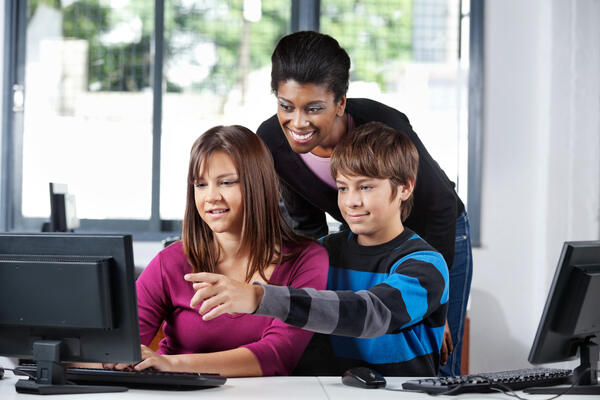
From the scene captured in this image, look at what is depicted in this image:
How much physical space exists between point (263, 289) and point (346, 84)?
863 millimetres

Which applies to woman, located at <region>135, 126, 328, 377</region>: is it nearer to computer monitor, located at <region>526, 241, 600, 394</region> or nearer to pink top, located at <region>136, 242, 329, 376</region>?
pink top, located at <region>136, 242, 329, 376</region>

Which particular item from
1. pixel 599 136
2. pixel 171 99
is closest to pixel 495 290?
pixel 599 136

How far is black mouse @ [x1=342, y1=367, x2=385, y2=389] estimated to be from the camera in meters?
1.47

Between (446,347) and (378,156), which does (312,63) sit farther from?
(446,347)

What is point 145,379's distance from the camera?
4.58 feet

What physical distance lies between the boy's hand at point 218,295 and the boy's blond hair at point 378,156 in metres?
0.63

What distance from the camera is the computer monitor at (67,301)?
4.42 feet

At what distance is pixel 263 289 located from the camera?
1.35 meters

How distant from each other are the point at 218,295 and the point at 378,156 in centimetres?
72

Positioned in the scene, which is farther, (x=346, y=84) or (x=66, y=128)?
(x=66, y=128)

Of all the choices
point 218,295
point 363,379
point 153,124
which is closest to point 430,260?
point 363,379

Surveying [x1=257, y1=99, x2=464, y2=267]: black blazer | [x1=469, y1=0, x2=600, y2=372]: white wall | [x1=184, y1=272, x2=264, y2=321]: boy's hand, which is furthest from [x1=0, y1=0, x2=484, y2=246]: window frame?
[x1=184, y1=272, x2=264, y2=321]: boy's hand

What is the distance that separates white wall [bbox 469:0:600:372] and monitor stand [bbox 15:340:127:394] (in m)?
2.75

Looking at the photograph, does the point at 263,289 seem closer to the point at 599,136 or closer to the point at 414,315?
the point at 414,315
